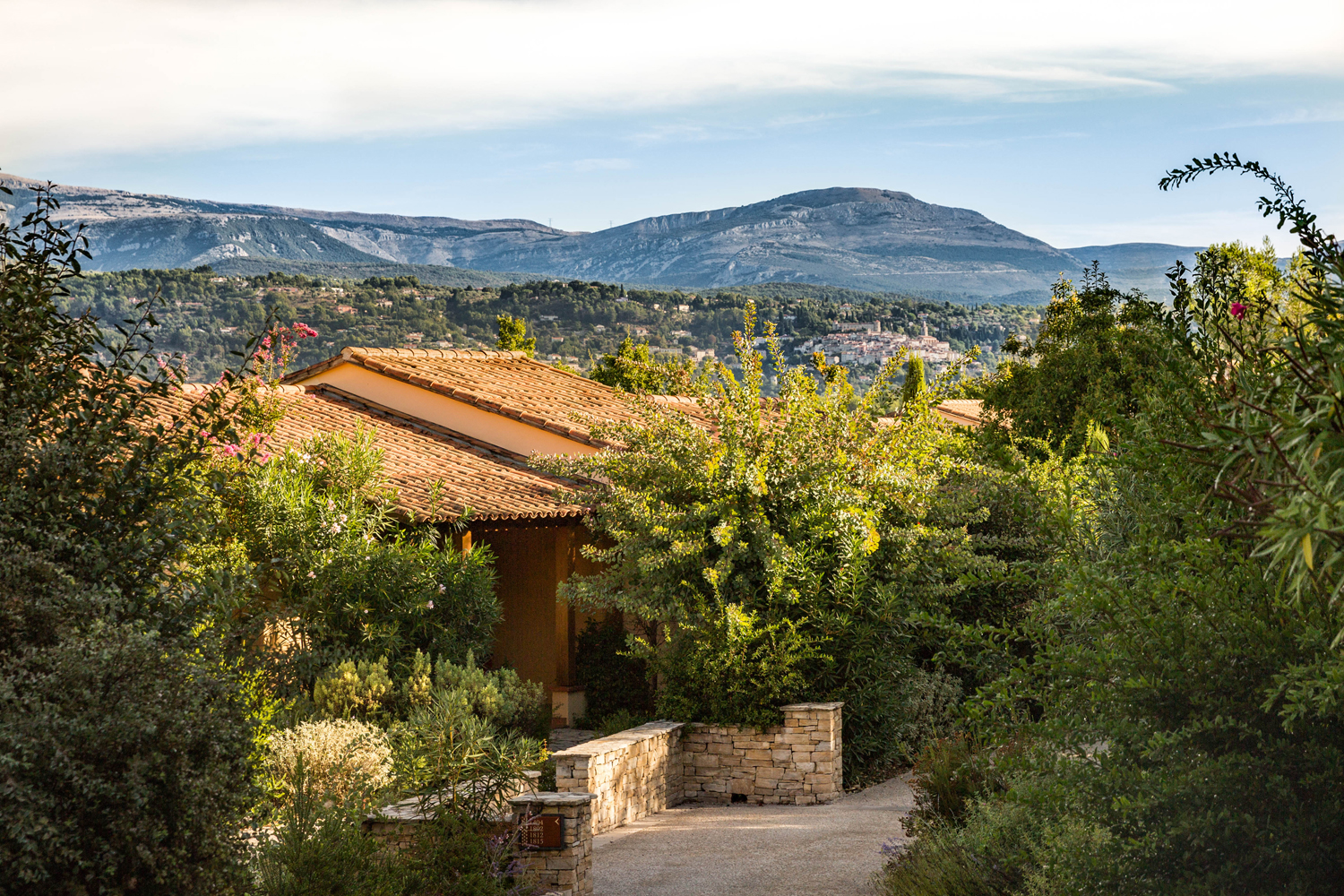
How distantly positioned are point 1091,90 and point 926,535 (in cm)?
856

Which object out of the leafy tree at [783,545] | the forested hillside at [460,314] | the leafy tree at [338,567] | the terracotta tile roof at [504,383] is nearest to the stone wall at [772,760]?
the leafy tree at [783,545]

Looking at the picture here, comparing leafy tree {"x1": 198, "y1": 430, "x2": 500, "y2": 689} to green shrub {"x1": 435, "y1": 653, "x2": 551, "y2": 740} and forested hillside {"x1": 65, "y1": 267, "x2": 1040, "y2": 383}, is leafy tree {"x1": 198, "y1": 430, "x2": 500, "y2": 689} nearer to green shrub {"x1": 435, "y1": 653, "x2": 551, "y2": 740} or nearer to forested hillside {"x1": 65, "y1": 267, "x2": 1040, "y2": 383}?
green shrub {"x1": 435, "y1": 653, "x2": 551, "y2": 740}

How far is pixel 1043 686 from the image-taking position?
19.2 ft

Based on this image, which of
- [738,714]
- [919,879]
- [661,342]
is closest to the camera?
[919,879]

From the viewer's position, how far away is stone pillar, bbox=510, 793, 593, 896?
7816 mm

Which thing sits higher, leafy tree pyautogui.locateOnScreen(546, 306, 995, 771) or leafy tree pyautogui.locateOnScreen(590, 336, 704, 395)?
leafy tree pyautogui.locateOnScreen(590, 336, 704, 395)

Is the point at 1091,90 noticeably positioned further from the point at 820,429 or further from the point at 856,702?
the point at 856,702

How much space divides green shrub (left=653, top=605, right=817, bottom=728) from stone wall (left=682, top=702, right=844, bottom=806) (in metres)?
0.16

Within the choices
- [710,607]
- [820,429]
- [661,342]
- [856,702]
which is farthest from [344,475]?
[661,342]

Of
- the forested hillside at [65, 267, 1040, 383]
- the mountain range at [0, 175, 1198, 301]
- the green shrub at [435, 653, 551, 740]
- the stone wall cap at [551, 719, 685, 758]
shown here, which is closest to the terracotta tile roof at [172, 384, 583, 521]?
the green shrub at [435, 653, 551, 740]

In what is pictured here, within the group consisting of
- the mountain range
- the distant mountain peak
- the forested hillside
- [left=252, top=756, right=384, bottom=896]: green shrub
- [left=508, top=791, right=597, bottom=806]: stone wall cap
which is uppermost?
the distant mountain peak

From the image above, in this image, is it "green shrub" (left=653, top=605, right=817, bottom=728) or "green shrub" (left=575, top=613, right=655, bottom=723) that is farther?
"green shrub" (left=575, top=613, right=655, bottom=723)

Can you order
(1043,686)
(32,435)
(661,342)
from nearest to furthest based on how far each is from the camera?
(32,435)
(1043,686)
(661,342)

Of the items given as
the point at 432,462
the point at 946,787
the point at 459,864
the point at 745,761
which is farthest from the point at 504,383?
the point at 459,864
